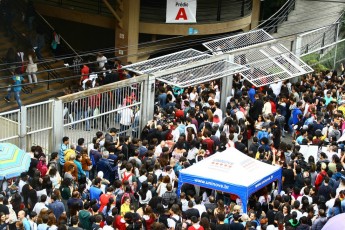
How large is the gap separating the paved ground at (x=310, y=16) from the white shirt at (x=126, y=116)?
46.5 feet

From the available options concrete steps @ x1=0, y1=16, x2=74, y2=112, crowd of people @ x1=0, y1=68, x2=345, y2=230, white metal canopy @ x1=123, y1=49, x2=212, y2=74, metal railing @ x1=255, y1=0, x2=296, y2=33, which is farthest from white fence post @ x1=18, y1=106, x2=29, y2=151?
metal railing @ x1=255, y1=0, x2=296, y2=33

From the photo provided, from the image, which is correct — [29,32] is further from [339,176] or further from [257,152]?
[339,176]

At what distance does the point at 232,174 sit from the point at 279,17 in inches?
788

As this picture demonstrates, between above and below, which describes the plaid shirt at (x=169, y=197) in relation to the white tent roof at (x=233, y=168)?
below

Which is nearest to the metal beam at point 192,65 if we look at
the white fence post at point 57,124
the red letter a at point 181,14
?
the white fence post at point 57,124

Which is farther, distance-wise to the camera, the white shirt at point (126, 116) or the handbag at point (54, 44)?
the handbag at point (54, 44)

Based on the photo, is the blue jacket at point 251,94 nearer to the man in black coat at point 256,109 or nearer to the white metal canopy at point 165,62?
the man in black coat at point 256,109

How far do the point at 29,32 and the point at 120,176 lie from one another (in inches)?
559

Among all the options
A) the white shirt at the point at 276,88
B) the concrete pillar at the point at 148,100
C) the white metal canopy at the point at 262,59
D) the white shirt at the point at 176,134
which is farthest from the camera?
the white shirt at the point at 276,88

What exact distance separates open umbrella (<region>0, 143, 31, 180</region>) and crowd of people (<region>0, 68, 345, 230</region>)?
39 centimetres

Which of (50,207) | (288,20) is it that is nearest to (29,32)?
(288,20)

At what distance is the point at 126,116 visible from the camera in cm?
2642

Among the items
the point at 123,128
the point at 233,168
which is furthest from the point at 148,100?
the point at 233,168

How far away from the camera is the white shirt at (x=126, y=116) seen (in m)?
26.3
